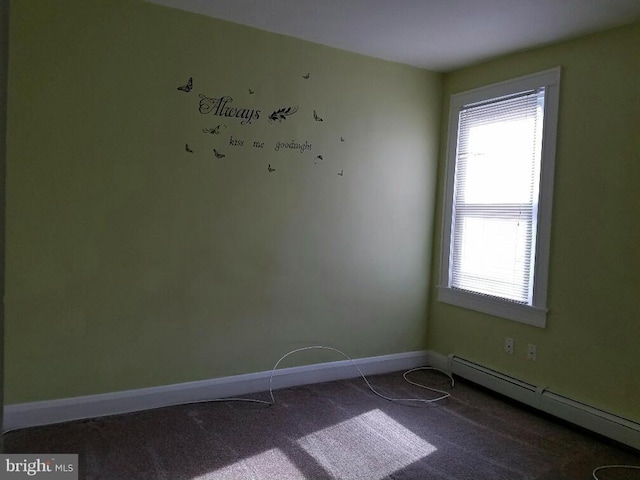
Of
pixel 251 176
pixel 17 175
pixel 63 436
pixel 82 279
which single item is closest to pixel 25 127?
pixel 17 175

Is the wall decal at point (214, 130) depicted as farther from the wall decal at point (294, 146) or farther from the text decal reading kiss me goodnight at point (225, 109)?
the wall decal at point (294, 146)

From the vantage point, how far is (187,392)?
3.15 meters

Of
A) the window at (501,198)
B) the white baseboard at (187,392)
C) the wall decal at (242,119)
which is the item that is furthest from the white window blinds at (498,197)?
the wall decal at (242,119)

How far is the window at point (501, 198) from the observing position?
328cm

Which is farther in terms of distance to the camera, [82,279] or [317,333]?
[317,333]

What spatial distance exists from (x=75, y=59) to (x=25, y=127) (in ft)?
1.51

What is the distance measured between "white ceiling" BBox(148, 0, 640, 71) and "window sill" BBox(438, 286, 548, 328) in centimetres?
174

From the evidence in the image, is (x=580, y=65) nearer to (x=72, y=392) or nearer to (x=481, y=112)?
(x=481, y=112)

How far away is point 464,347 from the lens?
3855 millimetres

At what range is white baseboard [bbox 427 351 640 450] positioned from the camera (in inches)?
110

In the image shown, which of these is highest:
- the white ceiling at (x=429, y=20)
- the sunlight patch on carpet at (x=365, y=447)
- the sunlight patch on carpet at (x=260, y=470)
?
the white ceiling at (x=429, y=20)

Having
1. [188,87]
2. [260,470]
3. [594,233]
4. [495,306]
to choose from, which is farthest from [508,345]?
[188,87]

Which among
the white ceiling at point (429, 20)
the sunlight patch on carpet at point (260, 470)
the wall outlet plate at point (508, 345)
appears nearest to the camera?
the sunlight patch on carpet at point (260, 470)

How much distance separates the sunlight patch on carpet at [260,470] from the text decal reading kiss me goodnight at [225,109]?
2.00 metres
